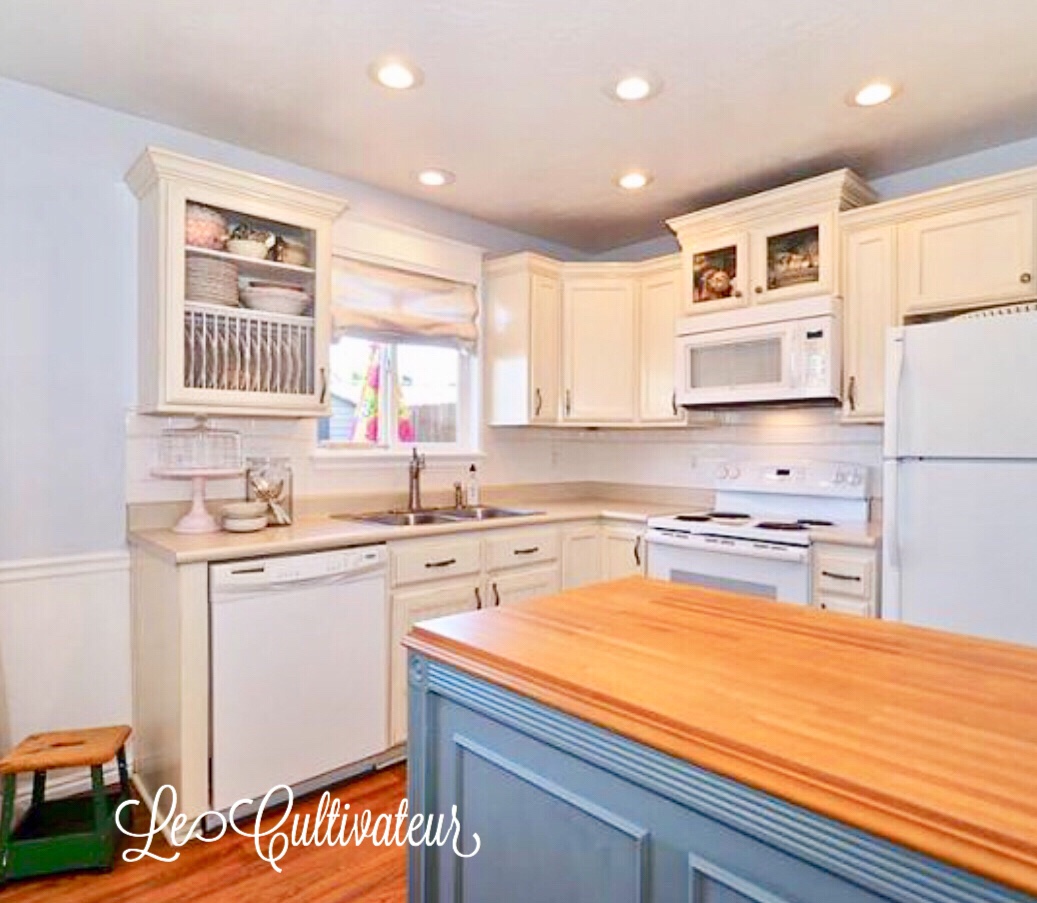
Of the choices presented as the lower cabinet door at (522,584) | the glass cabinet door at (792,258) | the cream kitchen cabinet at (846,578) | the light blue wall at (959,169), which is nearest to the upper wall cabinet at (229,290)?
the lower cabinet door at (522,584)

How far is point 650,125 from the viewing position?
103 inches

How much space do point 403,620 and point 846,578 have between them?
1.71 meters

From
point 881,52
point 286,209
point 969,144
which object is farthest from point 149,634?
point 969,144

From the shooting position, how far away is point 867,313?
284 centimetres

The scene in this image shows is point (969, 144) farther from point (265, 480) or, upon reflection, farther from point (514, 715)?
point (265, 480)

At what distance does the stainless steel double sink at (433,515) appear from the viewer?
3135 mm

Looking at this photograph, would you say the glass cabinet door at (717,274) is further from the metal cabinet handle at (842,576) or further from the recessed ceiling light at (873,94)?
the metal cabinet handle at (842,576)

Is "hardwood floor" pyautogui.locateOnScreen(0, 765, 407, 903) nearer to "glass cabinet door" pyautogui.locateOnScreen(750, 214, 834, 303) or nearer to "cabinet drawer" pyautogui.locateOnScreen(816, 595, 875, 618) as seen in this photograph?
"cabinet drawer" pyautogui.locateOnScreen(816, 595, 875, 618)

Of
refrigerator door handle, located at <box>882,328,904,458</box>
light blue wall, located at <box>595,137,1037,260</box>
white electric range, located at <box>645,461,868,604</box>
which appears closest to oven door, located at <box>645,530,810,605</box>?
white electric range, located at <box>645,461,868,604</box>

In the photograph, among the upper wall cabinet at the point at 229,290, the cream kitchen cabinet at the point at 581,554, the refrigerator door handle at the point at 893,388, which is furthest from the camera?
the cream kitchen cabinet at the point at 581,554

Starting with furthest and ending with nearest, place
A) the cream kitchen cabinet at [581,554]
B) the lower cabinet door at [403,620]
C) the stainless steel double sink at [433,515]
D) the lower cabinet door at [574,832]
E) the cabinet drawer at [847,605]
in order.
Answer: the cream kitchen cabinet at [581,554] → the stainless steel double sink at [433,515] → the lower cabinet door at [403,620] → the cabinet drawer at [847,605] → the lower cabinet door at [574,832]

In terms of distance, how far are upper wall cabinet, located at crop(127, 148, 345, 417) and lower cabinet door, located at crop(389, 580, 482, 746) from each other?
2.81 feet

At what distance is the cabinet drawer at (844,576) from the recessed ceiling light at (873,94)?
1.65 m

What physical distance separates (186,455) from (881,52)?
277 centimetres
